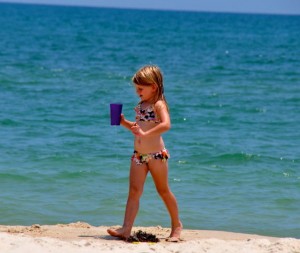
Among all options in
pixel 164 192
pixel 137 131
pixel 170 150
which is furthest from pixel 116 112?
pixel 170 150

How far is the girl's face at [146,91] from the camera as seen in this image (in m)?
6.14

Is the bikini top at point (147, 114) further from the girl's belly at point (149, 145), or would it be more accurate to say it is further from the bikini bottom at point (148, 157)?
the bikini bottom at point (148, 157)

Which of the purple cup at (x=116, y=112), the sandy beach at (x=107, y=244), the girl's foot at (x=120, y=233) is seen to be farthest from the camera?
the girl's foot at (x=120, y=233)

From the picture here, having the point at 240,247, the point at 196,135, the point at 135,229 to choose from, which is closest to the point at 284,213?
the point at 135,229

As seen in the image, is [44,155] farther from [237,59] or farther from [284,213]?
[237,59]

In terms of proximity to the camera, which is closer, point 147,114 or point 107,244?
point 107,244

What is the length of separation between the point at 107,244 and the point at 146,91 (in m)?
1.17

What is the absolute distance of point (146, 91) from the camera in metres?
6.15

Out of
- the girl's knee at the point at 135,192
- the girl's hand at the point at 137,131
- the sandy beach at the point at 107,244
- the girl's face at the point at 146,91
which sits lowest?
the sandy beach at the point at 107,244

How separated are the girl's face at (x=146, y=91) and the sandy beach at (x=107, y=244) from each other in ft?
3.58

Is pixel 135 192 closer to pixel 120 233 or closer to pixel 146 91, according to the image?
pixel 120 233

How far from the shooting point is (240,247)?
19.4 ft

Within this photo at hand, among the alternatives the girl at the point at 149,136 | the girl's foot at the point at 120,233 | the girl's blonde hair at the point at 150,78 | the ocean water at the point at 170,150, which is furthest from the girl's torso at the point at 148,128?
the ocean water at the point at 170,150

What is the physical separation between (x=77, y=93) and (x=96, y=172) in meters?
8.25
